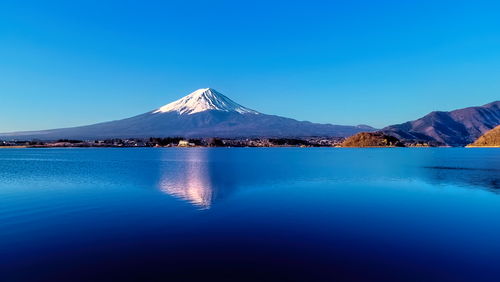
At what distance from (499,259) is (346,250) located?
5785 mm

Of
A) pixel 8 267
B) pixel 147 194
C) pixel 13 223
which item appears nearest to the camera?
pixel 8 267

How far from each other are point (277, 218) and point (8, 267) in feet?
42.9

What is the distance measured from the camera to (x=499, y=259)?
1279cm

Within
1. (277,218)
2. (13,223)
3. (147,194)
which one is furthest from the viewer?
(147,194)

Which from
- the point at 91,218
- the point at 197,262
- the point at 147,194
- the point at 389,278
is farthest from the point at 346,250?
the point at 147,194

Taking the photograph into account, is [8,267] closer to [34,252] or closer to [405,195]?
[34,252]

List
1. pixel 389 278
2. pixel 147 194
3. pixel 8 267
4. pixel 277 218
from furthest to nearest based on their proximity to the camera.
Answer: pixel 147 194, pixel 277 218, pixel 8 267, pixel 389 278

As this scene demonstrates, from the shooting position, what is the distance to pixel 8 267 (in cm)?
1171

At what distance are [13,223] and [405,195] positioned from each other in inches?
1166

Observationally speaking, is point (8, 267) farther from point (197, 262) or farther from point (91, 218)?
point (91, 218)

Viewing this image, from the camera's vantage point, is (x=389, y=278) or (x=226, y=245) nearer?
(x=389, y=278)

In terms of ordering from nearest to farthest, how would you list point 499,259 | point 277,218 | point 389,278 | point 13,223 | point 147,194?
1. point 389,278
2. point 499,259
3. point 13,223
4. point 277,218
5. point 147,194

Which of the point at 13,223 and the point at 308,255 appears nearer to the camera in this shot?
the point at 308,255

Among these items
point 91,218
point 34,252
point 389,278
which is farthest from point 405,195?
point 34,252
